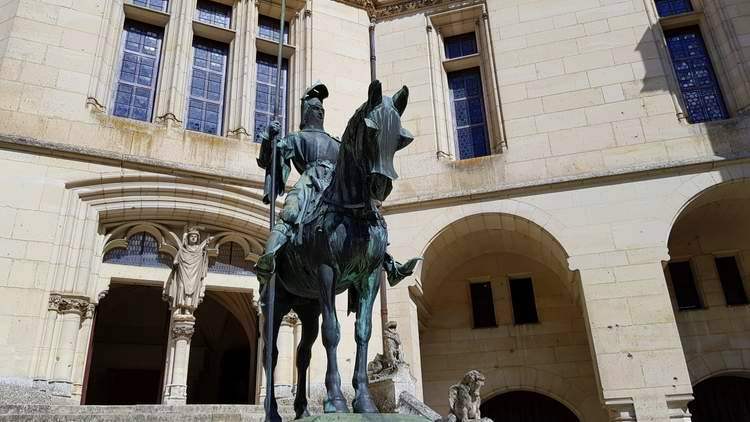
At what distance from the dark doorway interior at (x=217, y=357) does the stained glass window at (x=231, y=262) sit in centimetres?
476

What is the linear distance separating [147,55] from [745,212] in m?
10.6

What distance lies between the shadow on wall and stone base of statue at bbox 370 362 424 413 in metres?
5.43

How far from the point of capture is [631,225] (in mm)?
8453

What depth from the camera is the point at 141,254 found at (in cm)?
859

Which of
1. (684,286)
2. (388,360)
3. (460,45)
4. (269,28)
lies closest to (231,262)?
(388,360)

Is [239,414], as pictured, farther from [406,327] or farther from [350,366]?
[406,327]

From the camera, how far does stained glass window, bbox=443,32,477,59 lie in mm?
11383

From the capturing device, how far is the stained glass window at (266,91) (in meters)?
10.1

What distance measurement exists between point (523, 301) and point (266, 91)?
6244 millimetres

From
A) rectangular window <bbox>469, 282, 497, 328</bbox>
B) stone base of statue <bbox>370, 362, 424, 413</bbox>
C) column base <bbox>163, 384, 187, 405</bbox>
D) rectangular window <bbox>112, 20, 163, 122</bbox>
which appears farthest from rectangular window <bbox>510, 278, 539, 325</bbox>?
rectangular window <bbox>112, 20, 163, 122</bbox>

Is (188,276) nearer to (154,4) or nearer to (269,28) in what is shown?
(154,4)

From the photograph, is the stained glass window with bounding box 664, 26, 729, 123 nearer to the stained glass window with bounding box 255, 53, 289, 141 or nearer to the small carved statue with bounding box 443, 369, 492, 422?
the small carved statue with bounding box 443, 369, 492, 422

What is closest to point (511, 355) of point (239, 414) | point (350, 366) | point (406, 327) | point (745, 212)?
point (406, 327)

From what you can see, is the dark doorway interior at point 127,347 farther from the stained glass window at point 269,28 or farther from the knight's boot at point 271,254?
the knight's boot at point 271,254
